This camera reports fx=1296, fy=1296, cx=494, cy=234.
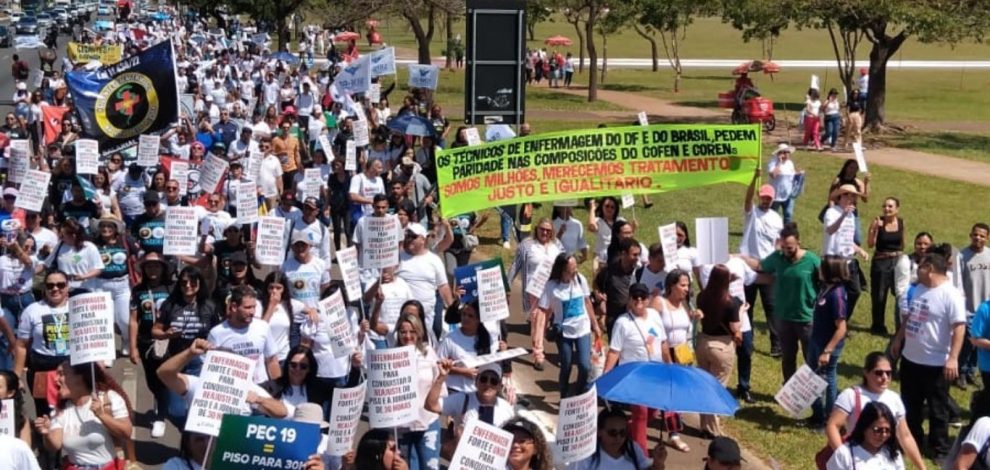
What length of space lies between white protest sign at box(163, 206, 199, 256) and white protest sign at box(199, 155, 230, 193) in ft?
11.0

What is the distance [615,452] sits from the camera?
7070 millimetres

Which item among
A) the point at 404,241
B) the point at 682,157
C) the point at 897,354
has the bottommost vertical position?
the point at 897,354

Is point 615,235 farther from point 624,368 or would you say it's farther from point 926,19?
point 926,19

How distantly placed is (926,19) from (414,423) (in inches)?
1013

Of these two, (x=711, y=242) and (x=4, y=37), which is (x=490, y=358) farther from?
(x=4, y=37)

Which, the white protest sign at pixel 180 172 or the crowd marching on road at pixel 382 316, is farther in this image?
the white protest sign at pixel 180 172

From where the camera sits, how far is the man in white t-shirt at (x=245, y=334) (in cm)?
868

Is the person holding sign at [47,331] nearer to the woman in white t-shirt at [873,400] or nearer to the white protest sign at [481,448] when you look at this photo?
the white protest sign at [481,448]

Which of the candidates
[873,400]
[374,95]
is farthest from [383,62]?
[873,400]

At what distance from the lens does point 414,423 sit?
820cm

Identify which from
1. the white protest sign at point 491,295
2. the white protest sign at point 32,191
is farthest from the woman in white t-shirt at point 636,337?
the white protest sign at point 32,191

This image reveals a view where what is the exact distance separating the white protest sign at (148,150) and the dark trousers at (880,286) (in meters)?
9.31

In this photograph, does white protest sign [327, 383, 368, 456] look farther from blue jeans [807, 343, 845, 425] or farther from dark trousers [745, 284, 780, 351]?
dark trousers [745, 284, 780, 351]

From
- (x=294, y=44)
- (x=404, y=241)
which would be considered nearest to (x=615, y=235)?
(x=404, y=241)
